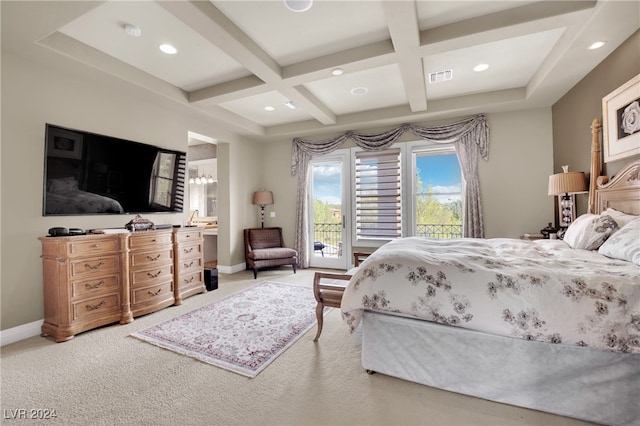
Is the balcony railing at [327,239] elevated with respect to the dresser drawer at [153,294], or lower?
elevated

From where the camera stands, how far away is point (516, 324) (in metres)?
1.60

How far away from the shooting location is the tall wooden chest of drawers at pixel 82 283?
2.57 m

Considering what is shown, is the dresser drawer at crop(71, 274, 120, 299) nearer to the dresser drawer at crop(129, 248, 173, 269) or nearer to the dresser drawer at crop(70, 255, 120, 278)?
the dresser drawer at crop(70, 255, 120, 278)

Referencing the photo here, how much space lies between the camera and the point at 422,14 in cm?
237

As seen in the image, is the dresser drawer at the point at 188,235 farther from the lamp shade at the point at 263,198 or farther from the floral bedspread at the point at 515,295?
the floral bedspread at the point at 515,295

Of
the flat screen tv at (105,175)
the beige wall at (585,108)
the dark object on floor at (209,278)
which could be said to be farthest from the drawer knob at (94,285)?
the beige wall at (585,108)

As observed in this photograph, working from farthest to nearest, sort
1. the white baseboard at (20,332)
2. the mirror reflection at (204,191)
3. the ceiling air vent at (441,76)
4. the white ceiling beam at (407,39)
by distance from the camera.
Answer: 1. the mirror reflection at (204,191)
2. the ceiling air vent at (441,76)
3. the white baseboard at (20,332)
4. the white ceiling beam at (407,39)

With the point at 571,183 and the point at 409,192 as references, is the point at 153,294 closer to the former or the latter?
the point at 409,192

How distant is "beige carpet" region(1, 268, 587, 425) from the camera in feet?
5.21

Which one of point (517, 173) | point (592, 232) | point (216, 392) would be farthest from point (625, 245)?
point (216, 392)

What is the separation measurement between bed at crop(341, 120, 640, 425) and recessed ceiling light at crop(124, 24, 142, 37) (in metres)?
2.86

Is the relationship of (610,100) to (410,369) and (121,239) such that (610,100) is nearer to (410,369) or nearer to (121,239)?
(410,369)

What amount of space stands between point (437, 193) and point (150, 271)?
173 inches

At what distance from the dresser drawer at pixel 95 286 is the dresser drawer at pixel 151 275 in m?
0.17
